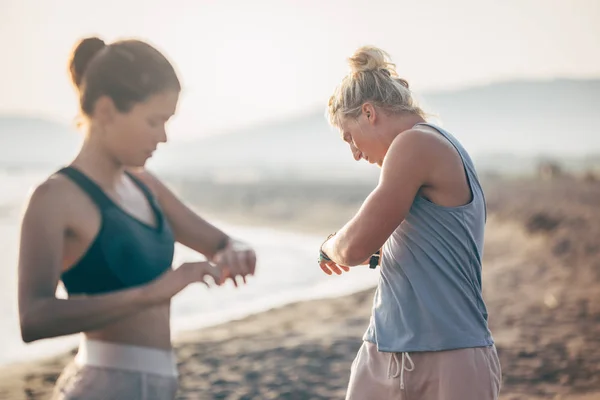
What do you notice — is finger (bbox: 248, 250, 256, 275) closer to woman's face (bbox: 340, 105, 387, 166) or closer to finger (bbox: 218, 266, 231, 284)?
finger (bbox: 218, 266, 231, 284)

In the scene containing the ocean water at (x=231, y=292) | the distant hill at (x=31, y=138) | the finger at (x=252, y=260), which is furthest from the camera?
the distant hill at (x=31, y=138)

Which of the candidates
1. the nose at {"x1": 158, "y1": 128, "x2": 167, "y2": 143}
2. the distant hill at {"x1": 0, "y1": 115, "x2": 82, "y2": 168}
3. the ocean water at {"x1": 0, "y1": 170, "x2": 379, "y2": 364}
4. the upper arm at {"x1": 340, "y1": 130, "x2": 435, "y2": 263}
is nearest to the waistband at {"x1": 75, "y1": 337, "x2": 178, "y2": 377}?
the nose at {"x1": 158, "y1": 128, "x2": 167, "y2": 143}

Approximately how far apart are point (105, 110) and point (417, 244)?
889mm

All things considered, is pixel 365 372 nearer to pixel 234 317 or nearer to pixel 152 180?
pixel 152 180

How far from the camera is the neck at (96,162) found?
2006 millimetres

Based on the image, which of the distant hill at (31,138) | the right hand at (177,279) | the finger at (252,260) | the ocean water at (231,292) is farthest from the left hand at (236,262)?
the distant hill at (31,138)

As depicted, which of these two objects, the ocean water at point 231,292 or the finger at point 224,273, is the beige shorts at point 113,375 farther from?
the ocean water at point 231,292

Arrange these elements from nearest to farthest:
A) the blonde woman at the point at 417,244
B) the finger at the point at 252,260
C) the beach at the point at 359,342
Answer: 1. the blonde woman at the point at 417,244
2. the finger at the point at 252,260
3. the beach at the point at 359,342

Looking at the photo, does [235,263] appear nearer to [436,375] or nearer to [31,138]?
[436,375]

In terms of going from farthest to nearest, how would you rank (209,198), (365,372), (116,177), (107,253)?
1. (209,198)
2. (365,372)
3. (116,177)
4. (107,253)

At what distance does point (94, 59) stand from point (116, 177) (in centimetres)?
33

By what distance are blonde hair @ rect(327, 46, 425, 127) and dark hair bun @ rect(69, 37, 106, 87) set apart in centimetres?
68

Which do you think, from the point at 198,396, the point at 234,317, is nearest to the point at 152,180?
the point at 198,396

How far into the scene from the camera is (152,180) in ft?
7.63
